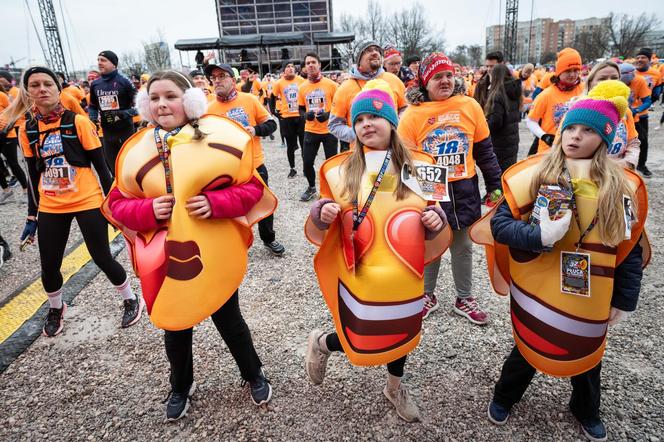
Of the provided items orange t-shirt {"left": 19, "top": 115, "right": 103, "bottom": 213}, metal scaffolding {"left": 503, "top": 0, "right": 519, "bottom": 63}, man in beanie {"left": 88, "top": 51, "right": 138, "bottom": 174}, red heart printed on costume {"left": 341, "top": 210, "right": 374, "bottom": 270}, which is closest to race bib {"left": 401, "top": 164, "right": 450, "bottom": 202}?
red heart printed on costume {"left": 341, "top": 210, "right": 374, "bottom": 270}

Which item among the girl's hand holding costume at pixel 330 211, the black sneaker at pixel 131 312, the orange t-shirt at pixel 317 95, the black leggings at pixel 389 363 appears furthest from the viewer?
the orange t-shirt at pixel 317 95

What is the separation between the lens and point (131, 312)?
3551 millimetres

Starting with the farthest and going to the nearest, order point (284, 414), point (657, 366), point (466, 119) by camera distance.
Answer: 1. point (466, 119)
2. point (657, 366)
3. point (284, 414)

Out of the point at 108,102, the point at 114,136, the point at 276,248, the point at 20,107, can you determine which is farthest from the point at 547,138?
the point at 114,136

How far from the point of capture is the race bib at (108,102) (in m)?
6.27

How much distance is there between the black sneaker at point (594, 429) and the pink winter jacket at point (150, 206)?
2.27 m

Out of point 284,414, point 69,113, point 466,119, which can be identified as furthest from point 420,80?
point 69,113

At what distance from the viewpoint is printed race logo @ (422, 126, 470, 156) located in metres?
2.94

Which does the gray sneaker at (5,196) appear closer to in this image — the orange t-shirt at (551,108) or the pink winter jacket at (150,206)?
the pink winter jacket at (150,206)

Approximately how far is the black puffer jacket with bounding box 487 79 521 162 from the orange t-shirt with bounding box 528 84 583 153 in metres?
0.67

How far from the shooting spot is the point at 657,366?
266 centimetres

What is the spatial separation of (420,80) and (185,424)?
2.93 m

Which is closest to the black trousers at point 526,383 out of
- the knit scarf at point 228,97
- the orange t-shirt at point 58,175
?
the orange t-shirt at point 58,175

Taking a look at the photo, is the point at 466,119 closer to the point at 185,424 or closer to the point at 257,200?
the point at 257,200
